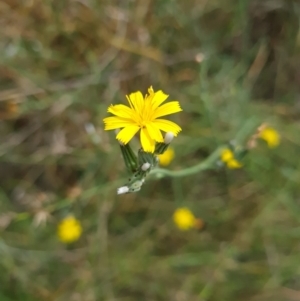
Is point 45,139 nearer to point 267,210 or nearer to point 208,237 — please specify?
point 208,237

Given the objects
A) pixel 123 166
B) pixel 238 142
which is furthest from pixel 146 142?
pixel 123 166

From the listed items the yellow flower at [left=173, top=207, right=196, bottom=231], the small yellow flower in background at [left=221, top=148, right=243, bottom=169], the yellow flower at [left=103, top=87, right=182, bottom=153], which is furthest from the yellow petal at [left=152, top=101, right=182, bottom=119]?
the yellow flower at [left=173, top=207, right=196, bottom=231]

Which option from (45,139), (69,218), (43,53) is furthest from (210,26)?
(69,218)

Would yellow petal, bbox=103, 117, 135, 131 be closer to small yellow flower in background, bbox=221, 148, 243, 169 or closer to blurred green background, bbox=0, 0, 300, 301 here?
small yellow flower in background, bbox=221, 148, 243, 169

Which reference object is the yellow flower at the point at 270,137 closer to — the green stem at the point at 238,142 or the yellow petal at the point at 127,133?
the green stem at the point at 238,142

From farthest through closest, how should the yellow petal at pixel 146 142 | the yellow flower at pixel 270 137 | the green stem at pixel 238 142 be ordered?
the yellow flower at pixel 270 137, the green stem at pixel 238 142, the yellow petal at pixel 146 142

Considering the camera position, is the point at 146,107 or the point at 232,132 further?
the point at 232,132

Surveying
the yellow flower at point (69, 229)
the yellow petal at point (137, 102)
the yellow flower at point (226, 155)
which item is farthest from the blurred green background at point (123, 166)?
the yellow petal at point (137, 102)
